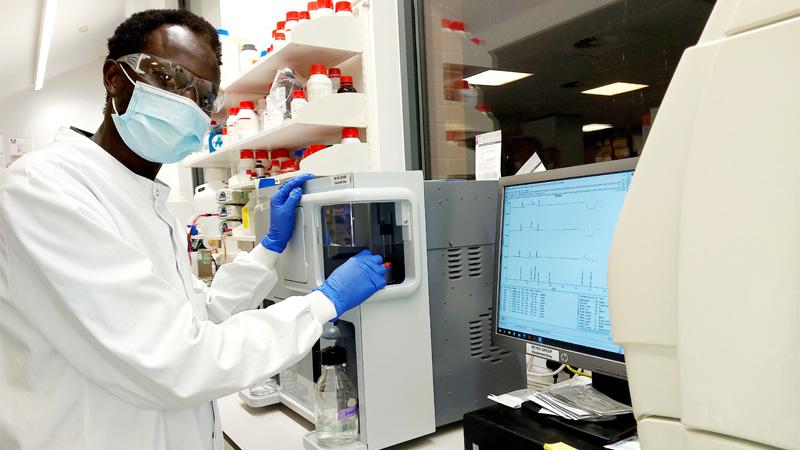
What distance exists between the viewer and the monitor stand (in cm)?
84

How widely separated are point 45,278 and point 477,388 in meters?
0.93

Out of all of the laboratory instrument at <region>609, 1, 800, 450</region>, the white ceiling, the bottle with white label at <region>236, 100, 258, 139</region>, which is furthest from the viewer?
the white ceiling

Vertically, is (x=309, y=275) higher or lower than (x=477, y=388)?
higher

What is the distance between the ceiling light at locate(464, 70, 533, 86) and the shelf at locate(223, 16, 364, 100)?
441 millimetres

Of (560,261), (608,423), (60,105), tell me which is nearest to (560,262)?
(560,261)

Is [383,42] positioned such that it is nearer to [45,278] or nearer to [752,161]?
[45,278]

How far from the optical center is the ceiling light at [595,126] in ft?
4.55

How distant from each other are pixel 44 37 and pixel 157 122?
3.86 metres

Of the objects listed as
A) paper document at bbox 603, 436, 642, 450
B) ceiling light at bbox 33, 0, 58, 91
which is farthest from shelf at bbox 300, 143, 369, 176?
ceiling light at bbox 33, 0, 58, 91

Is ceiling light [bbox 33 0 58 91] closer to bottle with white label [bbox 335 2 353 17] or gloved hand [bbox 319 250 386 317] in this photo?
bottle with white label [bbox 335 2 353 17]

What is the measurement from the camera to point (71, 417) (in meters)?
0.92

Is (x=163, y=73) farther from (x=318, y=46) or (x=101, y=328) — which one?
(x=318, y=46)

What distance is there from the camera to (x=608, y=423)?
0.88m

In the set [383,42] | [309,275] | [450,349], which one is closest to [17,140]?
[383,42]
